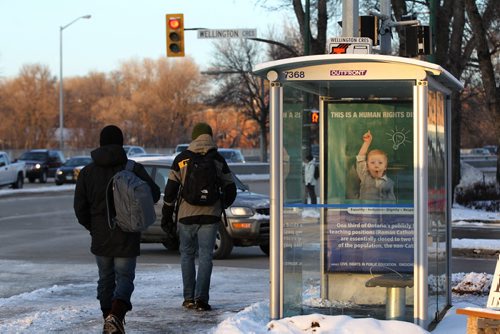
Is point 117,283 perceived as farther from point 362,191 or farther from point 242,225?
point 242,225

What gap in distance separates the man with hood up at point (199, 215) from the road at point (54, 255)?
294 centimetres

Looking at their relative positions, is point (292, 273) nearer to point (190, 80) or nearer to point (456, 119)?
point (456, 119)

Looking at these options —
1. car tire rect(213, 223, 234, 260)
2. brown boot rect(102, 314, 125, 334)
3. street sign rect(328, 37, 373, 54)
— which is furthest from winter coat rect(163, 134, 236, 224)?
car tire rect(213, 223, 234, 260)

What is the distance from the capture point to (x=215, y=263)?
49.8 ft

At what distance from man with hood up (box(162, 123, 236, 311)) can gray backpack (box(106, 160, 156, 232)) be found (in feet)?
5.76

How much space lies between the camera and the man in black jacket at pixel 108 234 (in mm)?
8211

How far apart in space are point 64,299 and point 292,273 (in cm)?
338

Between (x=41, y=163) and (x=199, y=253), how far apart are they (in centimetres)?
4308

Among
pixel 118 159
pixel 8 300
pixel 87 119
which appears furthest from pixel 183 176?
pixel 87 119

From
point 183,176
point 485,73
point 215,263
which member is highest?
point 485,73

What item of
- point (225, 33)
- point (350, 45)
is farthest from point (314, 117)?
point (225, 33)

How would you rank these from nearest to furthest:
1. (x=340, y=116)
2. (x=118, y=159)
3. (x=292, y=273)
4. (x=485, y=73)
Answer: (x=118, y=159) → (x=292, y=273) → (x=340, y=116) → (x=485, y=73)

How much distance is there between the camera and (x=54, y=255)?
1686 centimetres

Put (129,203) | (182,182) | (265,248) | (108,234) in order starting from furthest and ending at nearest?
(265,248)
(182,182)
(108,234)
(129,203)
